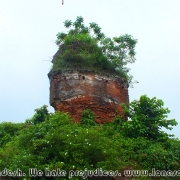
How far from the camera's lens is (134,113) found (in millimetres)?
14188

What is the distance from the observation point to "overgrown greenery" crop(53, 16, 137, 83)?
52.9ft

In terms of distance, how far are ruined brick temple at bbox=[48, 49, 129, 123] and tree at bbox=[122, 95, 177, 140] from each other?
1792 millimetres

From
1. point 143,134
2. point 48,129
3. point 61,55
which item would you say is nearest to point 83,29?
point 61,55

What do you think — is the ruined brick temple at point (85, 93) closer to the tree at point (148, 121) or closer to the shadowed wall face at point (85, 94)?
the shadowed wall face at point (85, 94)

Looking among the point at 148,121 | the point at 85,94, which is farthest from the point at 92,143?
the point at 85,94

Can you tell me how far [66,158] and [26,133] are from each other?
6.74 ft

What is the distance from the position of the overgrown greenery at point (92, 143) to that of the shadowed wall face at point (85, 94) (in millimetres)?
484

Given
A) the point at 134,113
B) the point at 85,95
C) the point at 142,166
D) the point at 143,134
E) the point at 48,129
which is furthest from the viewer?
the point at 85,95

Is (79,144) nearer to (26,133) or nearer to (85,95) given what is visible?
(26,133)

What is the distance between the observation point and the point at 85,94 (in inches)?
600

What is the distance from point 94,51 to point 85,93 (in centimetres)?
261

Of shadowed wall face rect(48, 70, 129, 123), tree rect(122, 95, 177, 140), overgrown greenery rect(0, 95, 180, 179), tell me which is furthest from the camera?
shadowed wall face rect(48, 70, 129, 123)

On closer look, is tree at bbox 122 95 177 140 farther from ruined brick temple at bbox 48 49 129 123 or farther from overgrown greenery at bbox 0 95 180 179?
ruined brick temple at bbox 48 49 129 123

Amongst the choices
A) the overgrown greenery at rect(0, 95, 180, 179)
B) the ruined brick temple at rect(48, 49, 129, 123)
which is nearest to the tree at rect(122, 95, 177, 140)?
the overgrown greenery at rect(0, 95, 180, 179)
